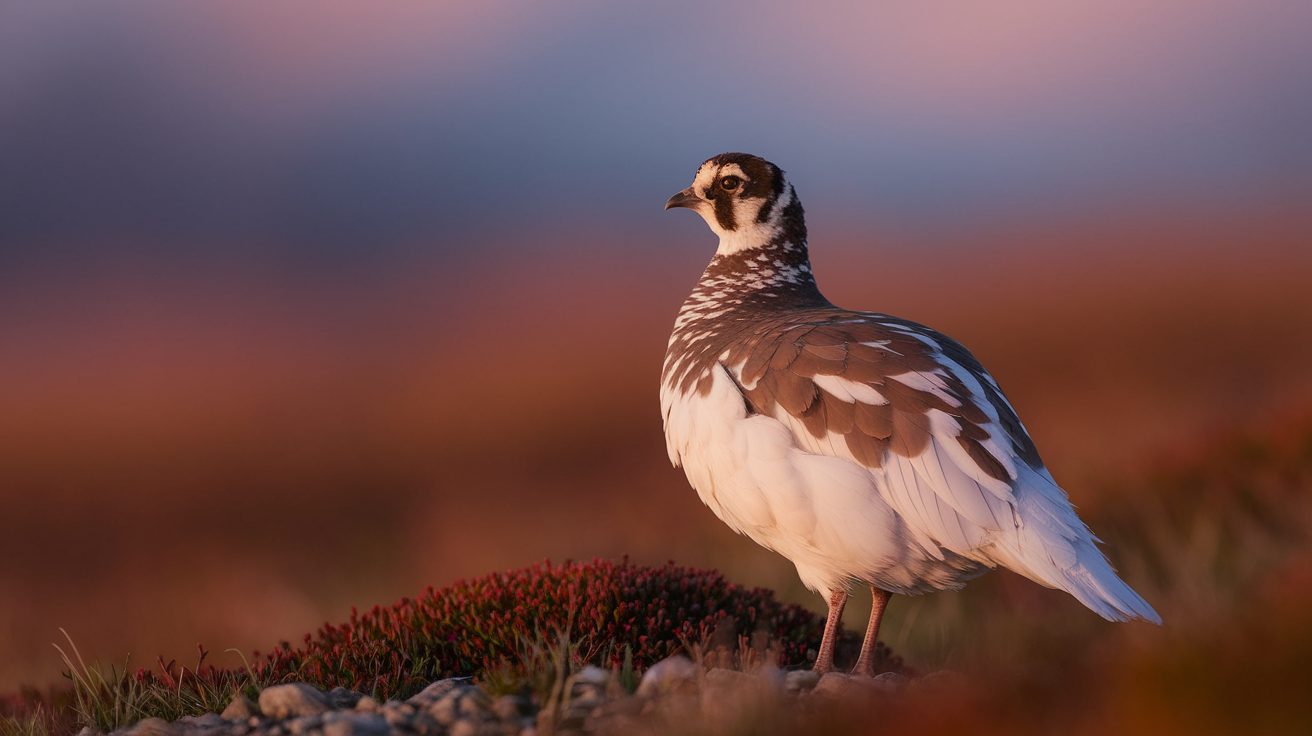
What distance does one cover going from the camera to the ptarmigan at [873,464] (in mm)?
5297

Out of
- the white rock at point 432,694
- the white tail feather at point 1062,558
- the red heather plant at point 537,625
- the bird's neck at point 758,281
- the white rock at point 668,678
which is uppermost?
the bird's neck at point 758,281

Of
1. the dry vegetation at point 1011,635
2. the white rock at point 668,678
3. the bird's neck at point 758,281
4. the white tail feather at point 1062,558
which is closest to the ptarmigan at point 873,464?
the white tail feather at point 1062,558

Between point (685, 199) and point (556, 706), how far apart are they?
4.08 m

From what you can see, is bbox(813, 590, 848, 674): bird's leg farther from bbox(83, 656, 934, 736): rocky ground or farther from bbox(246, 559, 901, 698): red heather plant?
bbox(83, 656, 934, 736): rocky ground

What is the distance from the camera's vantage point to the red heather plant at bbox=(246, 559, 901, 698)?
→ 234 inches

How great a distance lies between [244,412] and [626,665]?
25856 mm

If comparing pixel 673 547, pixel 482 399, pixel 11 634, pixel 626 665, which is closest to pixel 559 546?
pixel 673 547

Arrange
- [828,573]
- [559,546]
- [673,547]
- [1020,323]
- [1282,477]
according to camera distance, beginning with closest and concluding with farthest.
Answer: [828,573], [1282,477], [673,547], [559,546], [1020,323]

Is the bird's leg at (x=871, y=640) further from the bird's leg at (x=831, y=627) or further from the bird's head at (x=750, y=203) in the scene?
the bird's head at (x=750, y=203)

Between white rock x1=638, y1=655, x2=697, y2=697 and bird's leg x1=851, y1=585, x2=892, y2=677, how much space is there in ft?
4.50

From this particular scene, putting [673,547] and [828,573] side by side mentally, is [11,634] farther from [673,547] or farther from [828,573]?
[828,573]

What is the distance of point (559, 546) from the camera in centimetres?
1191

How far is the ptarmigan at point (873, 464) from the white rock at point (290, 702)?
2029 mm

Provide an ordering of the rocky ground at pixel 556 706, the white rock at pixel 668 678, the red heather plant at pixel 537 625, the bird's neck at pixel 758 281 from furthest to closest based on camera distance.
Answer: the bird's neck at pixel 758 281
the red heather plant at pixel 537 625
the white rock at pixel 668 678
the rocky ground at pixel 556 706
